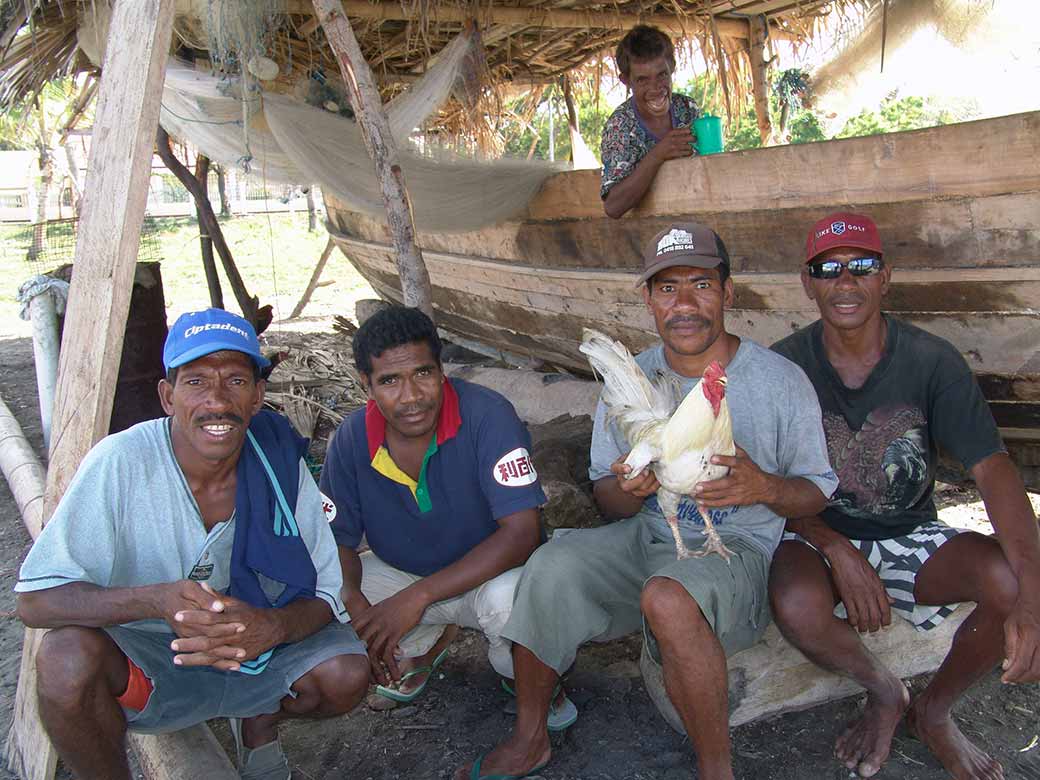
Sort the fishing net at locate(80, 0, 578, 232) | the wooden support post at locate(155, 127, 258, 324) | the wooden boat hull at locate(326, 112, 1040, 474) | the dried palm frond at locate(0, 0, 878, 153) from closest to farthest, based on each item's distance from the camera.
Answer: the wooden boat hull at locate(326, 112, 1040, 474) → the fishing net at locate(80, 0, 578, 232) → the dried palm frond at locate(0, 0, 878, 153) → the wooden support post at locate(155, 127, 258, 324)

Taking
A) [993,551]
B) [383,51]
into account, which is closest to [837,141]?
[993,551]

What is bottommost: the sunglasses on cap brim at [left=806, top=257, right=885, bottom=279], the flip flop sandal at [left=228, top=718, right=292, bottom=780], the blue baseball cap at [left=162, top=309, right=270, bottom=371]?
the flip flop sandal at [left=228, top=718, right=292, bottom=780]

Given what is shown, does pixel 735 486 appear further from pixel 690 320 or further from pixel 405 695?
pixel 405 695

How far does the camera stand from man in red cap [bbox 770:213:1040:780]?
2.19 metres

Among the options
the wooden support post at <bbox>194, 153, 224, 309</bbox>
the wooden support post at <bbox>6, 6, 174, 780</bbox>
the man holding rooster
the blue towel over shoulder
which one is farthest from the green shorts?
the wooden support post at <bbox>194, 153, 224, 309</bbox>

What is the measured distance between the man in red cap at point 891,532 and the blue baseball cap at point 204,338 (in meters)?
1.56

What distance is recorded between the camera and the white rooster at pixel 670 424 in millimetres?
2043

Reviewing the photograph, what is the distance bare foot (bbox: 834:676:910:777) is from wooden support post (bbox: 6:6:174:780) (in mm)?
2266

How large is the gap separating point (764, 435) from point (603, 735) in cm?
103

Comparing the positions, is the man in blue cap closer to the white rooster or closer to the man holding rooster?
the man holding rooster

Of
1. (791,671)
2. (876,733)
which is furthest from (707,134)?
(876,733)

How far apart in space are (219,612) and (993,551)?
6.46 ft

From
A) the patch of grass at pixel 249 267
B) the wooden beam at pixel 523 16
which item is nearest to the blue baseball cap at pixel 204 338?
the wooden beam at pixel 523 16

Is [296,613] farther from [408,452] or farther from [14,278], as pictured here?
[14,278]
